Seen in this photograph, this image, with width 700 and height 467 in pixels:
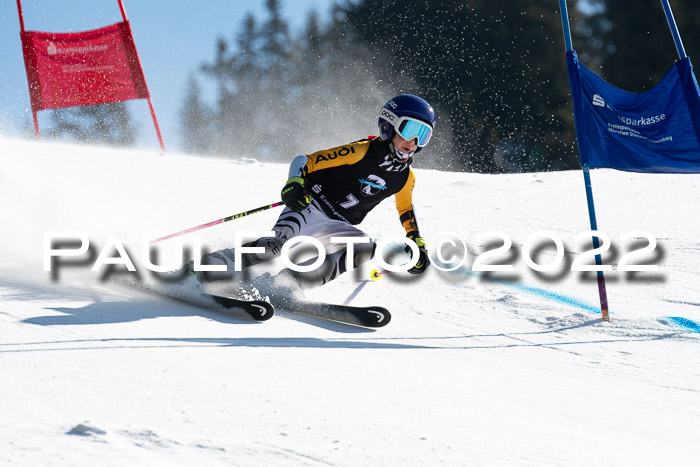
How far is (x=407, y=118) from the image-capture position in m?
4.30

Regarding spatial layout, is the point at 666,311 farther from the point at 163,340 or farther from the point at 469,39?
the point at 469,39

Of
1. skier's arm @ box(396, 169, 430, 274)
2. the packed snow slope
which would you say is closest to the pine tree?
the packed snow slope

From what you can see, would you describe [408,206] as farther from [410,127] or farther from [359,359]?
[359,359]

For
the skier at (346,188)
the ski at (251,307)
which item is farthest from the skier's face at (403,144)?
the ski at (251,307)

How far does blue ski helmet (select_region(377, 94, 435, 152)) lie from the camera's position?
4.30 meters

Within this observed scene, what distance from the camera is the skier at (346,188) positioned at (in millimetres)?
4305

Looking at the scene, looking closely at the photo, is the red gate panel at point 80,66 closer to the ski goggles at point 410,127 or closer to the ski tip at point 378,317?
the ski goggles at point 410,127

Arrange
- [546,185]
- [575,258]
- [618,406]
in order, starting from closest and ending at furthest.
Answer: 1. [618,406]
2. [575,258]
3. [546,185]

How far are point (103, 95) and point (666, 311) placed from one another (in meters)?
8.31

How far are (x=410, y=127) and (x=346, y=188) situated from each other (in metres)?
0.58

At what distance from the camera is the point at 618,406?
2.91 meters

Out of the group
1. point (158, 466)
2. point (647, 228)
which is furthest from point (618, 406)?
point (647, 228)

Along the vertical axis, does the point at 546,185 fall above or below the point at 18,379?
above

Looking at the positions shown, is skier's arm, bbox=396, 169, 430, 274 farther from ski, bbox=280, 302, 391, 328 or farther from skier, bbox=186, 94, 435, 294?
ski, bbox=280, 302, 391, 328
